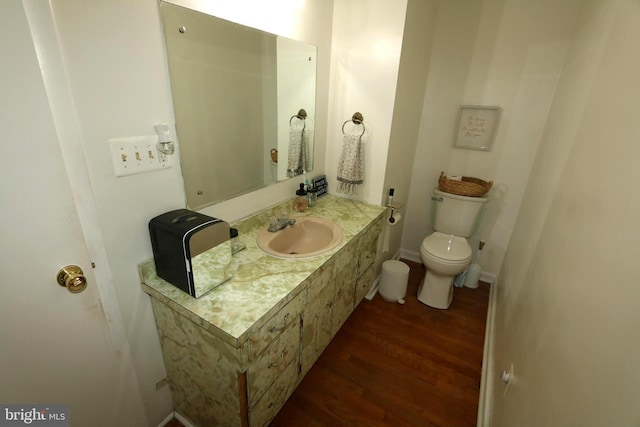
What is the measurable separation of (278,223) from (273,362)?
0.71 m

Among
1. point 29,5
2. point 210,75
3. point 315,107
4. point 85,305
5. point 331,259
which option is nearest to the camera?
point 29,5

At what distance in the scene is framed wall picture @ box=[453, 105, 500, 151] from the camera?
2215 mm

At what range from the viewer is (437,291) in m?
2.22

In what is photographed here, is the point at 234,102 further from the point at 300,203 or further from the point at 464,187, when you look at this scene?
the point at 464,187

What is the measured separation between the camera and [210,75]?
123 cm

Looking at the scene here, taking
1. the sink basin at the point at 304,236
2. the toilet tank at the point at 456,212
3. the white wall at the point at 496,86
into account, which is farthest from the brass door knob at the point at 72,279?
the white wall at the point at 496,86

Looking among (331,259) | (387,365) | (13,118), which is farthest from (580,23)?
(13,118)

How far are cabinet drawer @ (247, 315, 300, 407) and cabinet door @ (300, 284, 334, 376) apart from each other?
0.25 feet

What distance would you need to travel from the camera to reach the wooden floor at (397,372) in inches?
57.7

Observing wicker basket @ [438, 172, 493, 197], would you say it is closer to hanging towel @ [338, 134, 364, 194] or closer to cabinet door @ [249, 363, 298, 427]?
hanging towel @ [338, 134, 364, 194]

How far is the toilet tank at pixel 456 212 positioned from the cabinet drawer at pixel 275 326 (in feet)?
5.25

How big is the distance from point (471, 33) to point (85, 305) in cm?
282

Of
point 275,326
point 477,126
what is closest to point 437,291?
point 477,126

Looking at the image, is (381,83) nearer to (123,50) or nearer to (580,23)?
(580,23)
